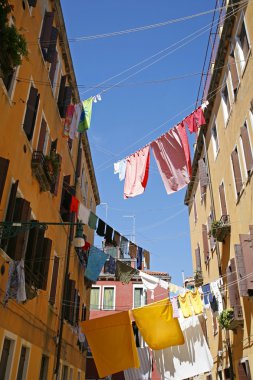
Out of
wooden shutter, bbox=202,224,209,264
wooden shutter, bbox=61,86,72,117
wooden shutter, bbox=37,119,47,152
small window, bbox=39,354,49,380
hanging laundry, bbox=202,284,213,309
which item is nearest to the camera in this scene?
wooden shutter, bbox=37,119,47,152

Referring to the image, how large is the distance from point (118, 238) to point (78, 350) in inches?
241

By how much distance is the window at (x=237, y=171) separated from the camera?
40.5 ft

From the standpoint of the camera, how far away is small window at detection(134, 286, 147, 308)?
32491 millimetres

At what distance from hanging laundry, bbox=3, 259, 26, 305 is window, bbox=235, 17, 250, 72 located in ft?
29.7

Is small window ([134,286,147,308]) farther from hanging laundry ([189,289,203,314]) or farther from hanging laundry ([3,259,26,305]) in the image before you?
hanging laundry ([3,259,26,305])

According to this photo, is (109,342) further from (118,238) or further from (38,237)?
(38,237)

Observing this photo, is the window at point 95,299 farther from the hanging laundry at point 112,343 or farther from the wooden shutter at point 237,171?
the wooden shutter at point 237,171

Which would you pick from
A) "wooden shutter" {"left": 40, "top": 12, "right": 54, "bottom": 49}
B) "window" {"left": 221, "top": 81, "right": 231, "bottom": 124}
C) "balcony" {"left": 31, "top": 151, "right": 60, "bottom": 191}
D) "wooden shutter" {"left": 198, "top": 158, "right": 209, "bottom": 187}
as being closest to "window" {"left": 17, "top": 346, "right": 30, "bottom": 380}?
"balcony" {"left": 31, "top": 151, "right": 60, "bottom": 191}

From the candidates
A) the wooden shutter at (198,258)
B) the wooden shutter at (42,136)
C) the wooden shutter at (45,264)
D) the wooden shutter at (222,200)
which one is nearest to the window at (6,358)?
the wooden shutter at (45,264)

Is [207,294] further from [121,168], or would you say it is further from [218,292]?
[121,168]

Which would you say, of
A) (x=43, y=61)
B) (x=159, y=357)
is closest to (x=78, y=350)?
(x=159, y=357)

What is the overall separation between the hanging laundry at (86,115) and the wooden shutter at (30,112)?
9.28ft

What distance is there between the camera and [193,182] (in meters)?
22.5

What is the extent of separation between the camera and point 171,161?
41.0ft
